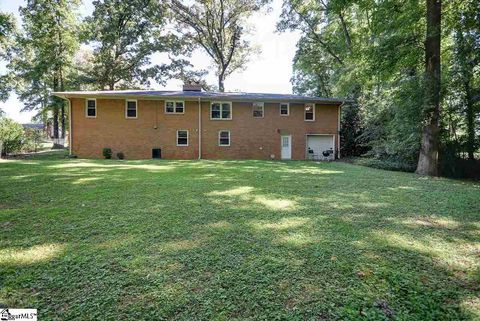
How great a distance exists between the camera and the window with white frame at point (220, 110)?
19500 mm

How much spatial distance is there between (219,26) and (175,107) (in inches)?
594

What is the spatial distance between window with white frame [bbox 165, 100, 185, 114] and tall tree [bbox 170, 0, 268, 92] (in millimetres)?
12808

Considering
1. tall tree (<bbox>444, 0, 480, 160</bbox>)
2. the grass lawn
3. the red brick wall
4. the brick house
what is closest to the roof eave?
the brick house

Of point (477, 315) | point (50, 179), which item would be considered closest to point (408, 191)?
point (477, 315)

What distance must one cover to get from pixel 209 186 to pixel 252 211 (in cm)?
261

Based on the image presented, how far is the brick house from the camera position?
60.0 ft

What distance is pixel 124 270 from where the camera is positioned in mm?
2871

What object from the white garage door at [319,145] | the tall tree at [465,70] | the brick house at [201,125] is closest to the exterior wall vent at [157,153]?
the brick house at [201,125]

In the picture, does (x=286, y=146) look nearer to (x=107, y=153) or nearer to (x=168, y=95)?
(x=168, y=95)

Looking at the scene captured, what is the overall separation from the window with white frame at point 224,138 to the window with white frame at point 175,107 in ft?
9.73

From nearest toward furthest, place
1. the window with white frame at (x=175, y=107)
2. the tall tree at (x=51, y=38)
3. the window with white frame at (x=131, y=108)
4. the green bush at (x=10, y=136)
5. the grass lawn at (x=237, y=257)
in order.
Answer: the grass lawn at (x=237, y=257) < the green bush at (x=10, y=136) < the window with white frame at (x=131, y=108) < the window with white frame at (x=175, y=107) < the tall tree at (x=51, y=38)

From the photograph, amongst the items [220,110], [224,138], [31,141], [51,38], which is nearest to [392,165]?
[224,138]

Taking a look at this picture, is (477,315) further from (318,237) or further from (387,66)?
(387,66)

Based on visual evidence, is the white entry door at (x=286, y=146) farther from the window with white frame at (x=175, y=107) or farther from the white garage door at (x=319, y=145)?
the window with white frame at (x=175, y=107)
